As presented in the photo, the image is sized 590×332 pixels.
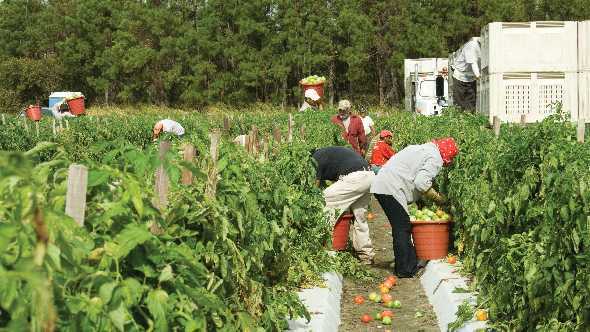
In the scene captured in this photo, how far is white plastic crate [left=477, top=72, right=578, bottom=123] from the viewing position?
13.9 meters

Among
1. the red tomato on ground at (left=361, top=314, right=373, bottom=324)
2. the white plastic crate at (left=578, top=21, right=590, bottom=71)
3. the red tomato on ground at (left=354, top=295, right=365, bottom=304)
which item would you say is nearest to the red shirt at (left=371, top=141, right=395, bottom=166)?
the white plastic crate at (left=578, top=21, right=590, bottom=71)

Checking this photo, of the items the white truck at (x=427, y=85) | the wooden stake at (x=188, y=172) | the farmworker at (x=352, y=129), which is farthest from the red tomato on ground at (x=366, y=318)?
the white truck at (x=427, y=85)

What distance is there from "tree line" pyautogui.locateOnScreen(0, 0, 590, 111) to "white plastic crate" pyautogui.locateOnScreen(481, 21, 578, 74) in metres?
40.1

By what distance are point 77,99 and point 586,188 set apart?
3988 cm

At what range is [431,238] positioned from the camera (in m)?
9.37

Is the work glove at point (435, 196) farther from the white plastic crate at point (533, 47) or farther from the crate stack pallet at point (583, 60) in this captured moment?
the crate stack pallet at point (583, 60)

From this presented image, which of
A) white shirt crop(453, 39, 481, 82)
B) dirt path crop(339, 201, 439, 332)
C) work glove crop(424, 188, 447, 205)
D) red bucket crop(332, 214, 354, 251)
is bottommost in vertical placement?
dirt path crop(339, 201, 439, 332)


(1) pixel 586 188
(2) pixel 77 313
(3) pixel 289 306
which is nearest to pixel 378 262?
(3) pixel 289 306

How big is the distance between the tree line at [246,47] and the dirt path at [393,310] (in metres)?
45.4

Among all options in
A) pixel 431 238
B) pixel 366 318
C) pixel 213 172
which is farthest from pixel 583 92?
pixel 213 172

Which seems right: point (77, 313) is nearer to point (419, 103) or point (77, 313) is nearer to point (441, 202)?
point (441, 202)

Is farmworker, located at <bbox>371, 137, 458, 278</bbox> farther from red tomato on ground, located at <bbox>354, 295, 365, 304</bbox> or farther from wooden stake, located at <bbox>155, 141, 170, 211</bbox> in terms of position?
wooden stake, located at <bbox>155, 141, 170, 211</bbox>

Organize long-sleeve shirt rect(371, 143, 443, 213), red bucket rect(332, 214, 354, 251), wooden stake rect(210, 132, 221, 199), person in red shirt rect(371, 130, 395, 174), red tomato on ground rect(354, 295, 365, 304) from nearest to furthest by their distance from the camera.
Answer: wooden stake rect(210, 132, 221, 199) → red tomato on ground rect(354, 295, 365, 304) → long-sleeve shirt rect(371, 143, 443, 213) → red bucket rect(332, 214, 354, 251) → person in red shirt rect(371, 130, 395, 174)

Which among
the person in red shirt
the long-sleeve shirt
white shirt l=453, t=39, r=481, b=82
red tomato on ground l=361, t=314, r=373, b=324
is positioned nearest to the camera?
red tomato on ground l=361, t=314, r=373, b=324
